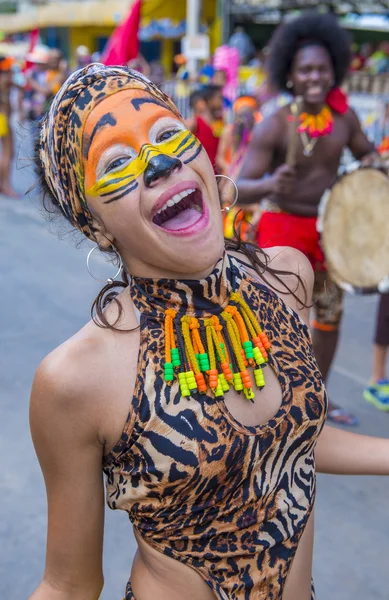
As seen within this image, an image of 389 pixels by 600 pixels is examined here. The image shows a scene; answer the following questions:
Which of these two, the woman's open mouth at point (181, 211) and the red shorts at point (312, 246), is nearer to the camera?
the woman's open mouth at point (181, 211)

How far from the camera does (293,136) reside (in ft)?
11.4

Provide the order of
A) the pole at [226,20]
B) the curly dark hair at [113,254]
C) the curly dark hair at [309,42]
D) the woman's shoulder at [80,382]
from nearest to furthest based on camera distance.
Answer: the woman's shoulder at [80,382] → the curly dark hair at [113,254] → the curly dark hair at [309,42] → the pole at [226,20]

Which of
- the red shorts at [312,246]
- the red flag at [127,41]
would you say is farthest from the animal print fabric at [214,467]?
the red flag at [127,41]

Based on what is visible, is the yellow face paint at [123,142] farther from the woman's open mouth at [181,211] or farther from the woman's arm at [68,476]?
the woman's arm at [68,476]

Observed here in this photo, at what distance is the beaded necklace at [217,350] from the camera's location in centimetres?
125

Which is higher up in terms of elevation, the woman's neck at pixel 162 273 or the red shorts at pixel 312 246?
the woman's neck at pixel 162 273

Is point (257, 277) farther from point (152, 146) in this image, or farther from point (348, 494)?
point (348, 494)

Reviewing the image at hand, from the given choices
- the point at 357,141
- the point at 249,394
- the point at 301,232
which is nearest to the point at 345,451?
the point at 249,394

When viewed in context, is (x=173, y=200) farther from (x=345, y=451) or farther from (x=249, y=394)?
(x=345, y=451)

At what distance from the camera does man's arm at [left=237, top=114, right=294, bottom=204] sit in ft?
11.3

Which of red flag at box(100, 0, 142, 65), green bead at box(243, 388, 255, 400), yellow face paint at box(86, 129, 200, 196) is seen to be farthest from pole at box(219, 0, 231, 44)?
green bead at box(243, 388, 255, 400)

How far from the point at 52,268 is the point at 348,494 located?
160 inches

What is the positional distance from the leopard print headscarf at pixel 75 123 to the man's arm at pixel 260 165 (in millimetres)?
2122

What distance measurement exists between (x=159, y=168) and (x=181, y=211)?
A: 9 cm
